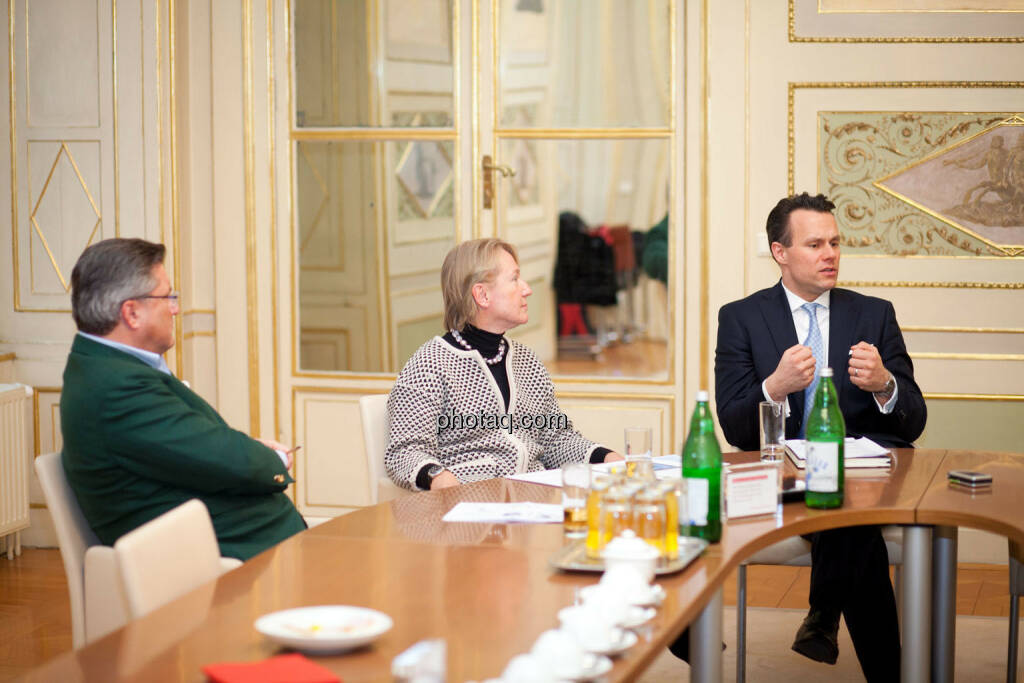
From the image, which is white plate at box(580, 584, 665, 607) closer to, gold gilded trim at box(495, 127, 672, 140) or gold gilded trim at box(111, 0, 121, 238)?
gold gilded trim at box(495, 127, 672, 140)

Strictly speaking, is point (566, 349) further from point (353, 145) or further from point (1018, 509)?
point (1018, 509)

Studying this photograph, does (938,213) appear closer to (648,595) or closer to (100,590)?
(648,595)

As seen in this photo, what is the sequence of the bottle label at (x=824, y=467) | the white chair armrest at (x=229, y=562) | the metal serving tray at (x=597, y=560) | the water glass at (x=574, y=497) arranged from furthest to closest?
the white chair armrest at (x=229, y=562)
the bottle label at (x=824, y=467)
the water glass at (x=574, y=497)
the metal serving tray at (x=597, y=560)

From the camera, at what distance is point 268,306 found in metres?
5.32

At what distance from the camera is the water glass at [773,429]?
264cm

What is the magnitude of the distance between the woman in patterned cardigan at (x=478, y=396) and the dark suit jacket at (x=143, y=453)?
0.55 m

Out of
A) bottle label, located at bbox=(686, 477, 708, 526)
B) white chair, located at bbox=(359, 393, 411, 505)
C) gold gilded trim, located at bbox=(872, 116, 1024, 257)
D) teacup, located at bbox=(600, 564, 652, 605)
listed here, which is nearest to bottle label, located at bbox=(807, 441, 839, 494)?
bottle label, located at bbox=(686, 477, 708, 526)

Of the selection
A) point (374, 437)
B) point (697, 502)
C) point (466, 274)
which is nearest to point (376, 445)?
point (374, 437)

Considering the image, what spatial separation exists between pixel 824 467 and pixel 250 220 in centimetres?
350

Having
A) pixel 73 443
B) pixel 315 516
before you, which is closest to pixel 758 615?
pixel 315 516

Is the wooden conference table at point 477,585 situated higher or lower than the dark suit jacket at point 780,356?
lower

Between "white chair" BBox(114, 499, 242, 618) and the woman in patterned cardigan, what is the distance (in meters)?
1.05
